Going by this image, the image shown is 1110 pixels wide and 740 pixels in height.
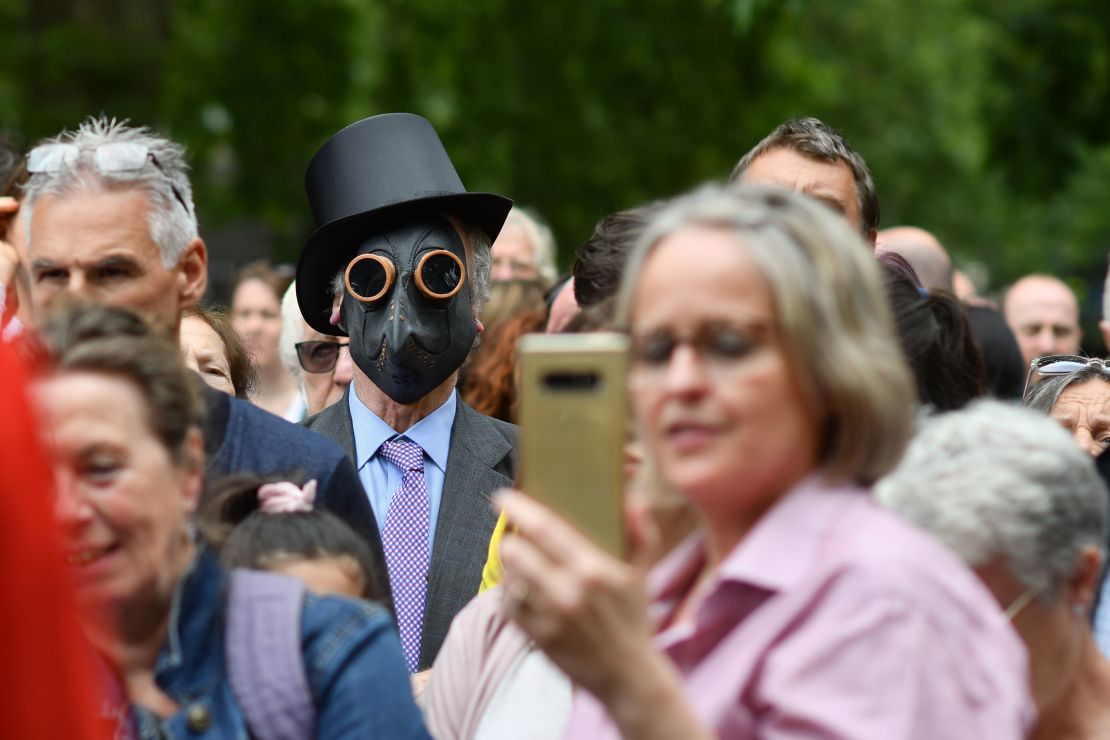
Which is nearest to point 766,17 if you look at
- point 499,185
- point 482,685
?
point 499,185

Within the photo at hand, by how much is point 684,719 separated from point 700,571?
0.38 meters

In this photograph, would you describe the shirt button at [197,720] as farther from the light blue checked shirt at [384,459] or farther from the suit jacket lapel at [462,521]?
the light blue checked shirt at [384,459]

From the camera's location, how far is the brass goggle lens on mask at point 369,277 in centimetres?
441

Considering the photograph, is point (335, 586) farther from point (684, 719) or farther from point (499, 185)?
point (499, 185)

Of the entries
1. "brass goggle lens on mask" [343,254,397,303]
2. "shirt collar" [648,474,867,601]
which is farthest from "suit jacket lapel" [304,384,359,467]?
"shirt collar" [648,474,867,601]

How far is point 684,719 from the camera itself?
197 centimetres

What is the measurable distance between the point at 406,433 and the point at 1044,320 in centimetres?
511

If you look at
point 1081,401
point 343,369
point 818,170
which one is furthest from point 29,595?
point 343,369

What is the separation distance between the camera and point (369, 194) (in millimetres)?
4598

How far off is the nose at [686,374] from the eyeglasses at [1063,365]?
2.83 metres

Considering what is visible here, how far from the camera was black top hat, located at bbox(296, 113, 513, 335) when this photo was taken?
4.58m

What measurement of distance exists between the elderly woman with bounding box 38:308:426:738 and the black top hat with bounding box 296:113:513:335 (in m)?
2.11

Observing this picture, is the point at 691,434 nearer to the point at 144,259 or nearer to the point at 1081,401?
the point at 144,259

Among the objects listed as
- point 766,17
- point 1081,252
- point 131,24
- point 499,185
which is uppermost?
point 131,24
